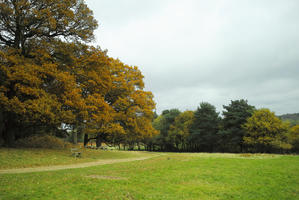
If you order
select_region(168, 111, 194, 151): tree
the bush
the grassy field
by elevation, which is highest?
select_region(168, 111, 194, 151): tree

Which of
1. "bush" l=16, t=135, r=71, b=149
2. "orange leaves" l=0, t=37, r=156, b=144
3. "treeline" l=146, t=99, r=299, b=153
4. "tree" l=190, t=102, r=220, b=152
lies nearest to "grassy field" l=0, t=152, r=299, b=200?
"orange leaves" l=0, t=37, r=156, b=144

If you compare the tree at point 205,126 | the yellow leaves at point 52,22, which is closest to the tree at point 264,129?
the tree at point 205,126

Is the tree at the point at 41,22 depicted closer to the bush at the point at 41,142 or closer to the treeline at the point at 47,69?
the treeline at the point at 47,69

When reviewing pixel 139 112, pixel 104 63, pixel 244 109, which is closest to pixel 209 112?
pixel 244 109

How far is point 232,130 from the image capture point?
148ft

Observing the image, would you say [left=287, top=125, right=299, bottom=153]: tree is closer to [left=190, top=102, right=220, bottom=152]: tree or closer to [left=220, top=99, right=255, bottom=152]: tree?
[left=220, top=99, right=255, bottom=152]: tree

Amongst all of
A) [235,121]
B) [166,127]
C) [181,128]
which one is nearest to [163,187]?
[235,121]

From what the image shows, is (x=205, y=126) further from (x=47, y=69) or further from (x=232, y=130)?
(x=47, y=69)

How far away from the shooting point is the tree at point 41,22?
730 inches

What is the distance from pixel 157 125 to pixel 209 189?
55059 mm

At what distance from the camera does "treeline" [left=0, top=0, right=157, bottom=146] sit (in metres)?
17.2

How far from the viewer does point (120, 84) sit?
95.8 ft

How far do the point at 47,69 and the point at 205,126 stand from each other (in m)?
41.4

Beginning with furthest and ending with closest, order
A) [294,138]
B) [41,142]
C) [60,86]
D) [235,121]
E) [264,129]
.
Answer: [235,121] < [294,138] < [264,129] < [41,142] < [60,86]
